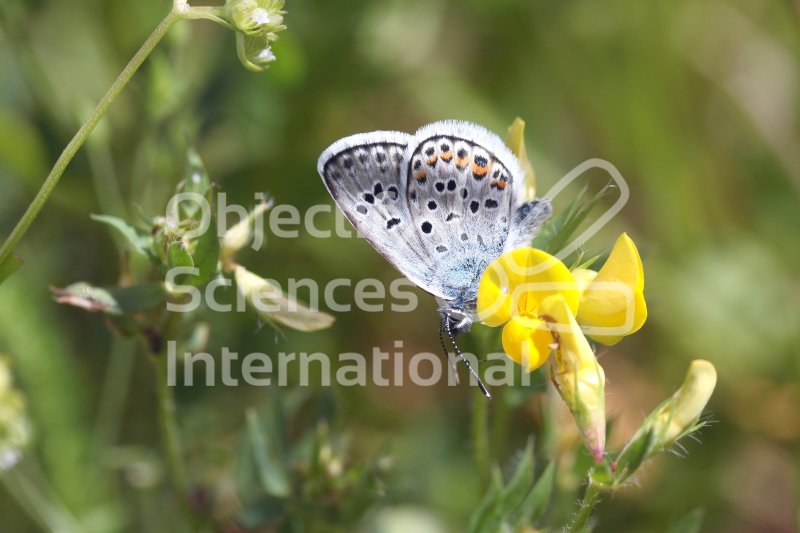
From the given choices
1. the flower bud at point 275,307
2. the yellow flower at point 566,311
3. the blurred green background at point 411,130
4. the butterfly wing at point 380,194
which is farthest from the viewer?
the blurred green background at point 411,130

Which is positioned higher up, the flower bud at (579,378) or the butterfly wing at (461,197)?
the butterfly wing at (461,197)

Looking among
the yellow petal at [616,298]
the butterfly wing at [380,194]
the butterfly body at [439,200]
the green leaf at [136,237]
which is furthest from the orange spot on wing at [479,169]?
the green leaf at [136,237]

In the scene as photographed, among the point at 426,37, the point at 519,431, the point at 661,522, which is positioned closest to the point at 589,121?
the point at 426,37

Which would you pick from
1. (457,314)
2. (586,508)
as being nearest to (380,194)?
(457,314)

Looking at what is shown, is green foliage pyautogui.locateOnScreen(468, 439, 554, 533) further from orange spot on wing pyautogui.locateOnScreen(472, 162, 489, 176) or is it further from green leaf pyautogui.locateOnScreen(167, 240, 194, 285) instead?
green leaf pyautogui.locateOnScreen(167, 240, 194, 285)

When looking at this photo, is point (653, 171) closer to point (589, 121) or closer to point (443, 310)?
point (589, 121)

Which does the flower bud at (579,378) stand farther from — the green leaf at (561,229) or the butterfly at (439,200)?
the butterfly at (439,200)
